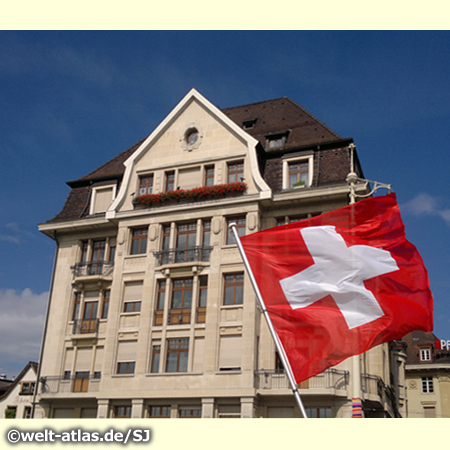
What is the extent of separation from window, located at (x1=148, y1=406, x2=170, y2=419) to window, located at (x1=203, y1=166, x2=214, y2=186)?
12.0 meters

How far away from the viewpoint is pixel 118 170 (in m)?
38.4

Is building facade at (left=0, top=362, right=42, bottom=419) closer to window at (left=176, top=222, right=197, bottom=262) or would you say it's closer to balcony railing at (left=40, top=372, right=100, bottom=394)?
balcony railing at (left=40, top=372, right=100, bottom=394)

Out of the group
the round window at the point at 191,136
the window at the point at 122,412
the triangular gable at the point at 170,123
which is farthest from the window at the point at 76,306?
the round window at the point at 191,136

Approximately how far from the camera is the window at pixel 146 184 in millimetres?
35625

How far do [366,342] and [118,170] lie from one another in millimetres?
28080

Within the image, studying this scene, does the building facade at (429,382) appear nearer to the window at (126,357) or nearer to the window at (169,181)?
the window at (169,181)

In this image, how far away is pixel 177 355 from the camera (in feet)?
102

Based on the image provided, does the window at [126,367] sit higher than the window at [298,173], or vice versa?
the window at [298,173]

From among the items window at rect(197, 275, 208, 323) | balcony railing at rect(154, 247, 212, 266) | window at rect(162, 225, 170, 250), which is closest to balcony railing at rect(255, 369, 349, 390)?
window at rect(197, 275, 208, 323)

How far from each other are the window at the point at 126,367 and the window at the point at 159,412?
230 cm

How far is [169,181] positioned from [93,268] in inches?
263

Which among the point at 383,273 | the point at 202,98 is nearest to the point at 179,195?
the point at 202,98

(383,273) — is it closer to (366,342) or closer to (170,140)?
(366,342)

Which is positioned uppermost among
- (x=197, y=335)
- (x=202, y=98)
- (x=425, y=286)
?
(x=202, y=98)
